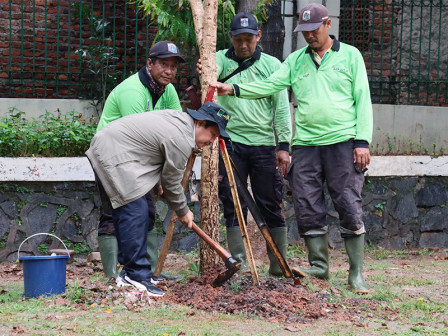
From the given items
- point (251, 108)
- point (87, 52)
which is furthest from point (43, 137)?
point (251, 108)

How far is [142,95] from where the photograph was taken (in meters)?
5.76

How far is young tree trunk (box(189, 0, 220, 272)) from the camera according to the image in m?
5.78

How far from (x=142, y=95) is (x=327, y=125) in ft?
4.96

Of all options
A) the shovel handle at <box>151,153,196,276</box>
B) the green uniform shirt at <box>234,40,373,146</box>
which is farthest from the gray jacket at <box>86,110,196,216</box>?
the green uniform shirt at <box>234,40,373,146</box>

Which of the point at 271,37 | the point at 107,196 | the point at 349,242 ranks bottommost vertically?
the point at 349,242

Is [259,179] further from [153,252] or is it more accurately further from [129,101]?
[129,101]

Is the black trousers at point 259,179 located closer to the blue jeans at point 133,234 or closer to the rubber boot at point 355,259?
the rubber boot at point 355,259

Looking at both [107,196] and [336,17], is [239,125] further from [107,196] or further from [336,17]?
[336,17]

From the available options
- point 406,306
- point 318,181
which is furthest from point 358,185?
point 406,306

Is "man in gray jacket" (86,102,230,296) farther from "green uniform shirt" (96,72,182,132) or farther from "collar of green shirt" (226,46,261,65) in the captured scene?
"collar of green shirt" (226,46,261,65)

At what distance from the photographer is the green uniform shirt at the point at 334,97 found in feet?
18.5

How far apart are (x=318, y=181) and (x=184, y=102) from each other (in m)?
3.19

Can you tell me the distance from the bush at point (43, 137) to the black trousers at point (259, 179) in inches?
79.5

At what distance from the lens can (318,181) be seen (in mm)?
5816
